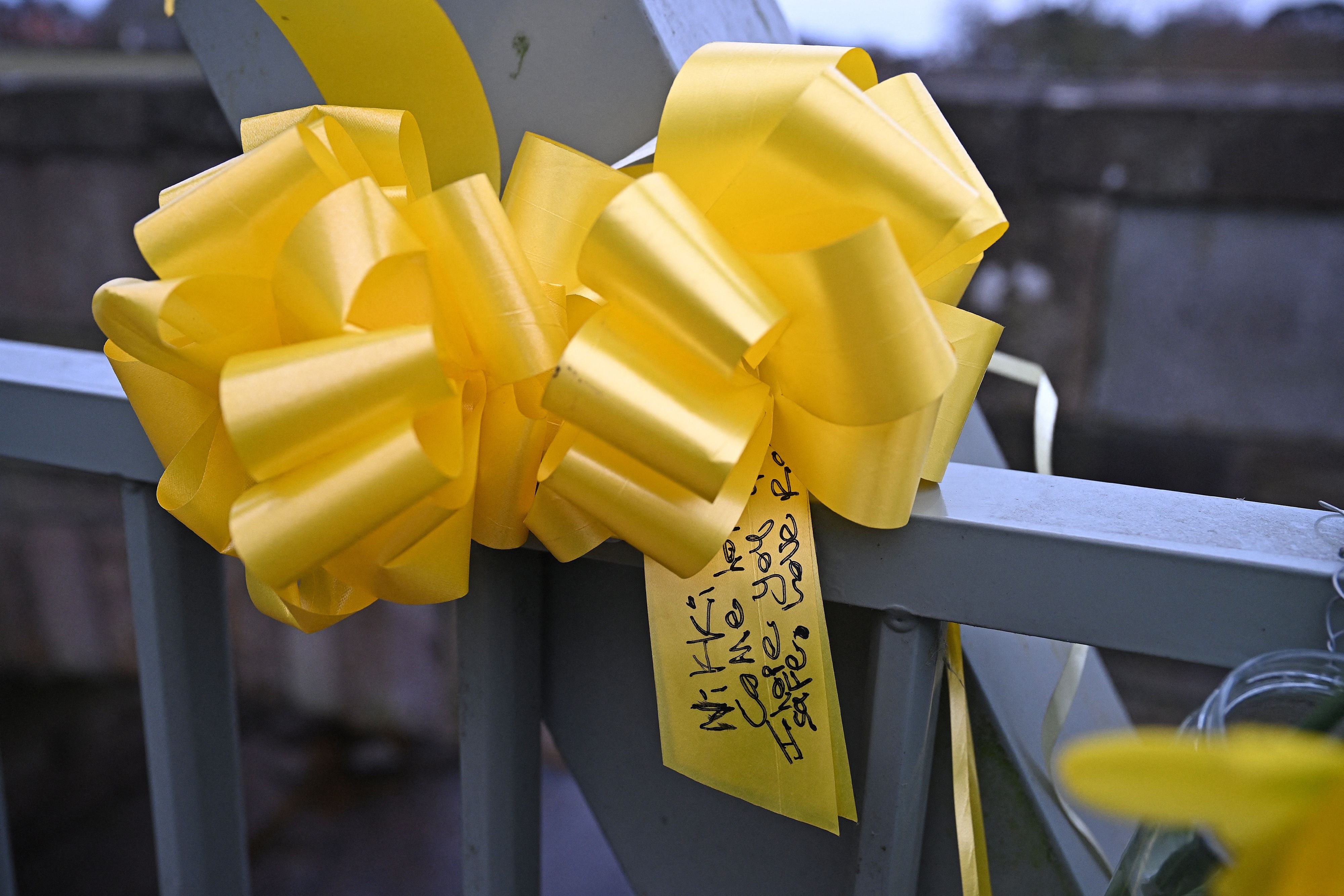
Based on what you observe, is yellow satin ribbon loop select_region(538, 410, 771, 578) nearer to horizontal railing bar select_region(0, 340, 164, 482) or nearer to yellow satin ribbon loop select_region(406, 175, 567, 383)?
yellow satin ribbon loop select_region(406, 175, 567, 383)

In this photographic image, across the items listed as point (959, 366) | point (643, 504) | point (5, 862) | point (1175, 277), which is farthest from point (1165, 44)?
point (5, 862)

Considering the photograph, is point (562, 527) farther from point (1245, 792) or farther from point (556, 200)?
point (1245, 792)

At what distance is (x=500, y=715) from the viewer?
44cm

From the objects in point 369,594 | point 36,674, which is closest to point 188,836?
point 369,594

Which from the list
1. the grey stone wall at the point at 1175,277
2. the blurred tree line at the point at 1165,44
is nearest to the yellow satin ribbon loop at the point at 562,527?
the grey stone wall at the point at 1175,277

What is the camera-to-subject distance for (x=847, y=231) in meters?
0.30

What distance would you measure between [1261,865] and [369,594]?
0.98 ft

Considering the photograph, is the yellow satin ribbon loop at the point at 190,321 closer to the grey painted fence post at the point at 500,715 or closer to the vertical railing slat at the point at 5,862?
the grey painted fence post at the point at 500,715

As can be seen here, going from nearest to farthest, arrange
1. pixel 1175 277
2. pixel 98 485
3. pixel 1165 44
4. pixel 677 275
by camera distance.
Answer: pixel 677 275
pixel 1175 277
pixel 98 485
pixel 1165 44

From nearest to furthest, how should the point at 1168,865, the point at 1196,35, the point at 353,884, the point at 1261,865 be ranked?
the point at 1261,865 < the point at 1168,865 < the point at 353,884 < the point at 1196,35

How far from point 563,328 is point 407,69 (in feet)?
0.42

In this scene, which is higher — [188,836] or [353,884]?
[188,836]

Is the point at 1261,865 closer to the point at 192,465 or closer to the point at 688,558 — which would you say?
the point at 688,558

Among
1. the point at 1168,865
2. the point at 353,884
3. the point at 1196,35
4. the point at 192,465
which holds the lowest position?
the point at 353,884
